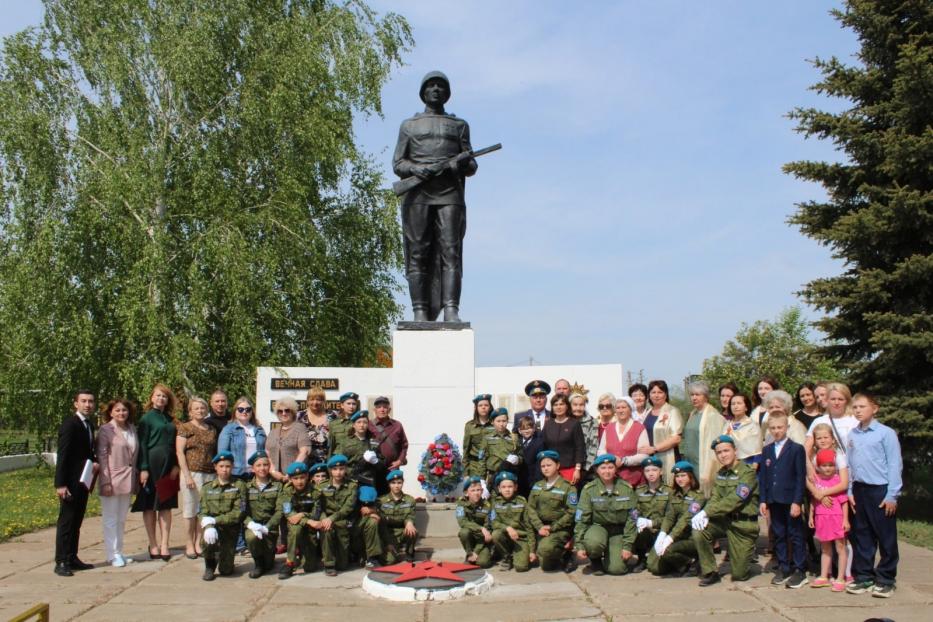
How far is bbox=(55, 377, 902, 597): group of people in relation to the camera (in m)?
5.61

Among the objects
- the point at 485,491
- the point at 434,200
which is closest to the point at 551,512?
the point at 485,491

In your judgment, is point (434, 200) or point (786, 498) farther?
point (434, 200)

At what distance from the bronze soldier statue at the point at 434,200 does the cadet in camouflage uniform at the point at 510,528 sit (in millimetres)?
2413

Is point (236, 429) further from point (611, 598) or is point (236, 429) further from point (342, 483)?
point (611, 598)

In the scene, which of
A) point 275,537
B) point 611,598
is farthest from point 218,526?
point 611,598

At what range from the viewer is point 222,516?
6039 millimetres

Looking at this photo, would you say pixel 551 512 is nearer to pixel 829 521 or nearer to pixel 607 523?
pixel 607 523

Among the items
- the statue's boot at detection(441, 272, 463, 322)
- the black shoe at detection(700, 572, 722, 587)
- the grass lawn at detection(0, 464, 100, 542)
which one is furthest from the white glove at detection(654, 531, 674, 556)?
the grass lawn at detection(0, 464, 100, 542)

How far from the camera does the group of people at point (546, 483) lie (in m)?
5.61

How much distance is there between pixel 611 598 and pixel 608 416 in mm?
1843

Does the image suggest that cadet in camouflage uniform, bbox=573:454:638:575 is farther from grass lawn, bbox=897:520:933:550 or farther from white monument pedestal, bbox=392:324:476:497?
grass lawn, bbox=897:520:933:550

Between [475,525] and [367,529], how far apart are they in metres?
0.82

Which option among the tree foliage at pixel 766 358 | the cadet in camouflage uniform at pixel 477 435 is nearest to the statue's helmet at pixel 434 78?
the cadet in camouflage uniform at pixel 477 435

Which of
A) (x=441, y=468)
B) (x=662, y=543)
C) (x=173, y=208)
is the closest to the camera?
(x=662, y=543)
